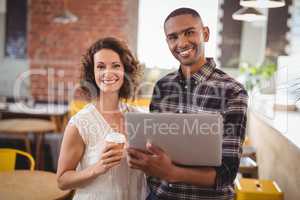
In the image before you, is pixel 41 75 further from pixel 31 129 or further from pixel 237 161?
pixel 237 161

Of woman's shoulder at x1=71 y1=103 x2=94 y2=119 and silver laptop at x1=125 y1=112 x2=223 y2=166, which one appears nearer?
silver laptop at x1=125 y1=112 x2=223 y2=166

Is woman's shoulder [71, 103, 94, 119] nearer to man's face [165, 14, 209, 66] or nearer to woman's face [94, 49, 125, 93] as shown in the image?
woman's face [94, 49, 125, 93]

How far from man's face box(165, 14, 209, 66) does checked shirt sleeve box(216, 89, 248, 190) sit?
0.80 feet

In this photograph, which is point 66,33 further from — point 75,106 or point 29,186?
point 29,186

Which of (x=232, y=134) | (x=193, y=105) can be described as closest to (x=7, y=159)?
(x=193, y=105)

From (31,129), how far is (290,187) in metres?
2.56

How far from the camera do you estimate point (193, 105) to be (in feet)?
4.56

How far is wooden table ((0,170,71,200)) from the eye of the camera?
176 centimetres

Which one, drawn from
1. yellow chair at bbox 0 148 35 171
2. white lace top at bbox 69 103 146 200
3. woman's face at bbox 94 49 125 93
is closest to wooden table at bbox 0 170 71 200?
yellow chair at bbox 0 148 35 171

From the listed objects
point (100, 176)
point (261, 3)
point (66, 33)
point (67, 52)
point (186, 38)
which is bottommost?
point (100, 176)

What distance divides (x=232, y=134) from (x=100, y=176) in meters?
0.58

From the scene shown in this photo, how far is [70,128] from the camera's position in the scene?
1.42 meters

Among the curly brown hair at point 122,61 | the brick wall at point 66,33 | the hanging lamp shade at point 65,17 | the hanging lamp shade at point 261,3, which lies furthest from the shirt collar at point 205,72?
the brick wall at point 66,33

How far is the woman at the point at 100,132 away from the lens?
1.40 m
